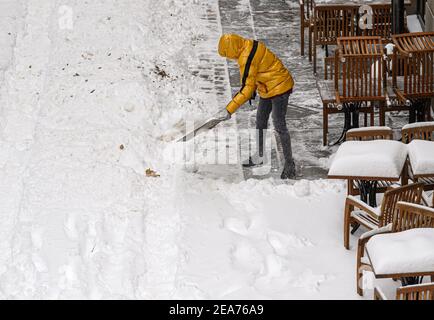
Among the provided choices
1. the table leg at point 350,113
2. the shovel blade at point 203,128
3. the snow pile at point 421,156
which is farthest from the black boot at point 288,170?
the snow pile at point 421,156

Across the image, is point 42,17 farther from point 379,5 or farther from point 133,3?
point 379,5

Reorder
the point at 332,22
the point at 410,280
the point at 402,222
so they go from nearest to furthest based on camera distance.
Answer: the point at 410,280
the point at 402,222
the point at 332,22

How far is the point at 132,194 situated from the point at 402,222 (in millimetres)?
3303

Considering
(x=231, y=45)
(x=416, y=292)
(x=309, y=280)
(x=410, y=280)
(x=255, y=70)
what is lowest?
(x=309, y=280)

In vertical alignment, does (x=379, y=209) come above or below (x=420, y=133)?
below

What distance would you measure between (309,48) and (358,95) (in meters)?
2.64

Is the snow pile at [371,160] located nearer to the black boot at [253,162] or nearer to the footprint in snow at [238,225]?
the footprint in snow at [238,225]

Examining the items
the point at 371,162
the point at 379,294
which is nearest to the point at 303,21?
the point at 371,162

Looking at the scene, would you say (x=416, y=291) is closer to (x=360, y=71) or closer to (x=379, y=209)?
(x=379, y=209)

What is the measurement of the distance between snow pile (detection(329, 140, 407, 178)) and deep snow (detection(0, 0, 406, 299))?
81 cm

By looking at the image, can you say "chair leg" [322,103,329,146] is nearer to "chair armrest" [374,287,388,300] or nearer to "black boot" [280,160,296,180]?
"black boot" [280,160,296,180]

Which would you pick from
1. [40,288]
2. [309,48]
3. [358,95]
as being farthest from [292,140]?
[40,288]

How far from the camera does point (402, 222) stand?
32.3 feet

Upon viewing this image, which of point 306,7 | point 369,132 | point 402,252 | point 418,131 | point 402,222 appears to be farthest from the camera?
point 306,7
